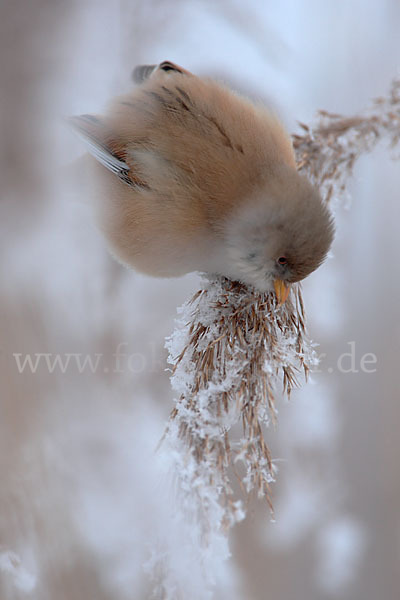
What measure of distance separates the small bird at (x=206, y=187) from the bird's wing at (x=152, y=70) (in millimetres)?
55

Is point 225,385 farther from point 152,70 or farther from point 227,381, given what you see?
point 152,70

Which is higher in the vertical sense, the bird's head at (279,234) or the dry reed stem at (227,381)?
the bird's head at (279,234)

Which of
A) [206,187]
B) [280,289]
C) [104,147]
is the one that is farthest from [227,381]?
[104,147]

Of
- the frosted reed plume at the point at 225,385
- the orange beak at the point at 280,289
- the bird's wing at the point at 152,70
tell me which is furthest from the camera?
the bird's wing at the point at 152,70

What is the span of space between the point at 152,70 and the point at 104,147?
0.25 m

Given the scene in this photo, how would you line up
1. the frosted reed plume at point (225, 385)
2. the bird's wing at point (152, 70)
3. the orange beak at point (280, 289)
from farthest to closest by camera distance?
the bird's wing at point (152, 70), the orange beak at point (280, 289), the frosted reed plume at point (225, 385)

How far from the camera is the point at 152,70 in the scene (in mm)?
985

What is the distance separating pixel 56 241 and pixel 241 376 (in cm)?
69

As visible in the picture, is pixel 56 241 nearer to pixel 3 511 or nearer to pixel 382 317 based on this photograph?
pixel 3 511

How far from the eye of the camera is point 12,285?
114cm

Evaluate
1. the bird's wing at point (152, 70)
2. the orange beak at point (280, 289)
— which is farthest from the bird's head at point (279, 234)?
the bird's wing at point (152, 70)

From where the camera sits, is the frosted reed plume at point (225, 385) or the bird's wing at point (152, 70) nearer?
the frosted reed plume at point (225, 385)

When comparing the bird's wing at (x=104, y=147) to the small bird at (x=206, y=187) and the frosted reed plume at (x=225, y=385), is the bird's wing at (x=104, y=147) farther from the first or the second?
the frosted reed plume at (x=225, y=385)

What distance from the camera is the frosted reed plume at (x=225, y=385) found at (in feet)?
2.17
